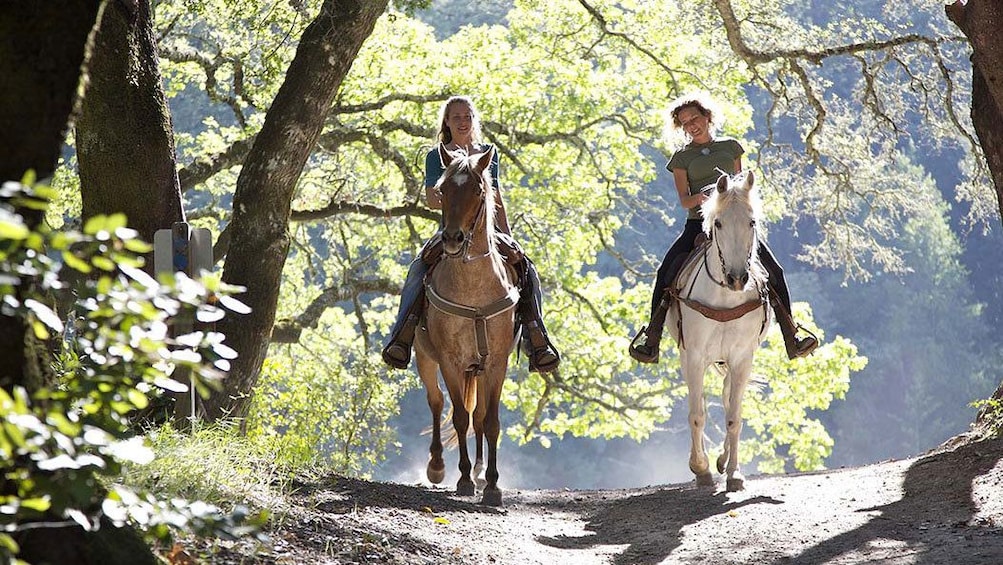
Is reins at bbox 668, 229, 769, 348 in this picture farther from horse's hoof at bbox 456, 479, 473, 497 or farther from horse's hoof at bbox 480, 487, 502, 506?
horse's hoof at bbox 456, 479, 473, 497

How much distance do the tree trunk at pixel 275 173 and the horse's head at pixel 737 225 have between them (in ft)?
10.5

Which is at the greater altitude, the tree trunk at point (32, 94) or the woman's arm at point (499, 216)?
the woman's arm at point (499, 216)

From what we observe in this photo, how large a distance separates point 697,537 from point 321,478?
231 cm

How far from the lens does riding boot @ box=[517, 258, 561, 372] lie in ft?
27.9

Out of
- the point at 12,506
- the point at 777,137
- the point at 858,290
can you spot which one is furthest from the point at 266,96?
the point at 858,290

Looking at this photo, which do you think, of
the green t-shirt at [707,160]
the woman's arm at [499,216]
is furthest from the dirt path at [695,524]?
the green t-shirt at [707,160]

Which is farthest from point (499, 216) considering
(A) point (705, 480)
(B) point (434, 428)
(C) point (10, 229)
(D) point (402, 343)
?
(C) point (10, 229)

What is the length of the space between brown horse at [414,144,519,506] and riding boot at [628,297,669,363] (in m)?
1.39

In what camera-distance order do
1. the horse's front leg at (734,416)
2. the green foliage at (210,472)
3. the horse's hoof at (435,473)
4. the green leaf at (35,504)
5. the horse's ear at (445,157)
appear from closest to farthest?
the green leaf at (35,504) → the green foliage at (210,472) → the horse's ear at (445,157) → the horse's front leg at (734,416) → the horse's hoof at (435,473)

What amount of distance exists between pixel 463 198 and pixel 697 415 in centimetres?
295

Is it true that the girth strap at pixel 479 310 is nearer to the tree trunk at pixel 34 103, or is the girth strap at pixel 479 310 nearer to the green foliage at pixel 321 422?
the green foliage at pixel 321 422

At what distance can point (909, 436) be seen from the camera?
236ft

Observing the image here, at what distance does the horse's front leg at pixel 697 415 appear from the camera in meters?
9.01

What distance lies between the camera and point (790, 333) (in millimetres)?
9367
